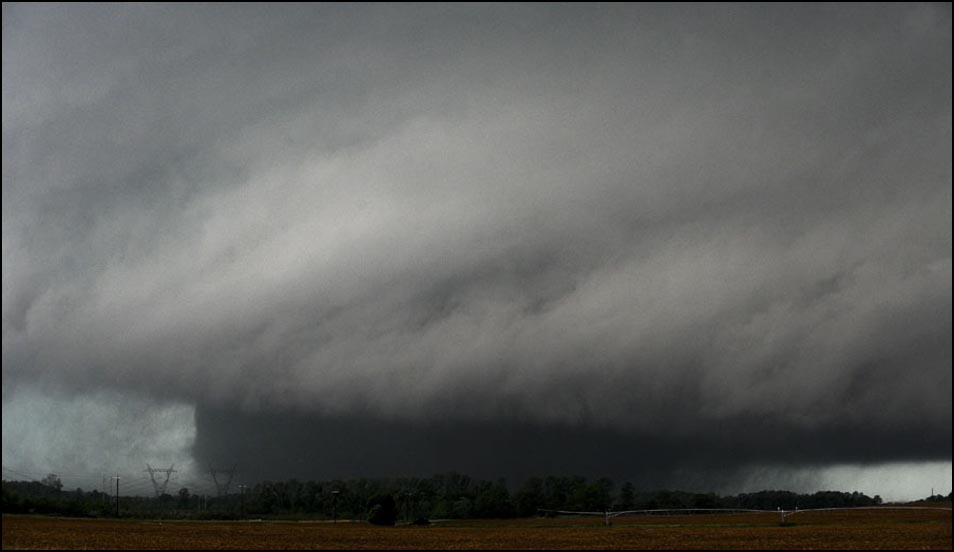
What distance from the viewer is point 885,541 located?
343ft

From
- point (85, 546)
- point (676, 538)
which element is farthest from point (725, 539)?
point (85, 546)

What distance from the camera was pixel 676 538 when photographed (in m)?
125

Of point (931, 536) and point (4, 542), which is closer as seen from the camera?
point (4, 542)

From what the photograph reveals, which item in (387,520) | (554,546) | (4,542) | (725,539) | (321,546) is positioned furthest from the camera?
(387,520)

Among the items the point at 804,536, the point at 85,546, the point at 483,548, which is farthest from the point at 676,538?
the point at 85,546

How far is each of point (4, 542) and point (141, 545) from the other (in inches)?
512

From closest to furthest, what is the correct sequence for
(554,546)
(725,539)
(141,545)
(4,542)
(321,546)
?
(4,542) → (141,545) → (321,546) → (554,546) → (725,539)

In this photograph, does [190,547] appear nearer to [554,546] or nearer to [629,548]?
[554,546]

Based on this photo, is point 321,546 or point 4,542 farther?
point 321,546

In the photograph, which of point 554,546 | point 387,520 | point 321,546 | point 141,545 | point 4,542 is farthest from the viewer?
point 387,520

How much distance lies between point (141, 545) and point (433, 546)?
35.2m

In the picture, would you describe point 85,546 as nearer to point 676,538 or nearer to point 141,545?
point 141,545

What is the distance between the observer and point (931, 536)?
371ft

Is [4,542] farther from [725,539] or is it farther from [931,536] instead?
[931,536]
